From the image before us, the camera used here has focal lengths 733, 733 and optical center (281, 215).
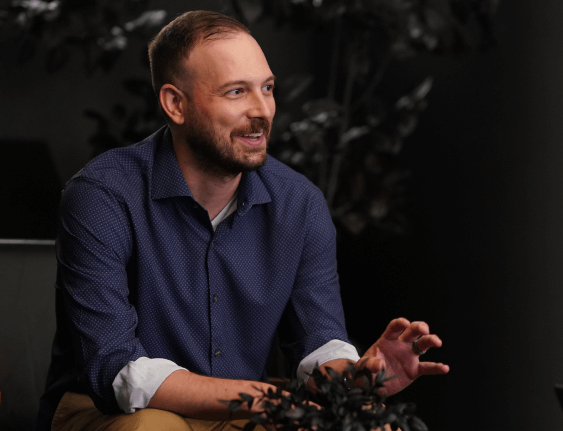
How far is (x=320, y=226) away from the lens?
178 centimetres

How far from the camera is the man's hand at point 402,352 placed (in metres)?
1.42

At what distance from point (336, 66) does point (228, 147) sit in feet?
4.57

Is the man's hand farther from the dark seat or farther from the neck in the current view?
the dark seat

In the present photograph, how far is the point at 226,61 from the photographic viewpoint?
62.5 inches

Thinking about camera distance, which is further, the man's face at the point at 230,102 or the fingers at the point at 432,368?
the man's face at the point at 230,102

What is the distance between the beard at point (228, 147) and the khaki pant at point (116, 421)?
556 mm

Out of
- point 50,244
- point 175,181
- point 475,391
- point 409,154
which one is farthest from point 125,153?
point 475,391

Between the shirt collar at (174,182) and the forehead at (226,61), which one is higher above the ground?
the forehead at (226,61)

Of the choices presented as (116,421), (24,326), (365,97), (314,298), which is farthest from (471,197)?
(116,421)

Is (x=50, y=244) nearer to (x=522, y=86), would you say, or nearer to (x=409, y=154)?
(x=409, y=154)

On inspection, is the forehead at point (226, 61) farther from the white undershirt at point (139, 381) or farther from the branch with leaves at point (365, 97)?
the branch with leaves at point (365, 97)

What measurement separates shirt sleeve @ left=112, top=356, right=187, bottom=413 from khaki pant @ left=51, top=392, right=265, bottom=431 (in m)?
0.02

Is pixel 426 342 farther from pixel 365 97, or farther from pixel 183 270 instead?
pixel 365 97

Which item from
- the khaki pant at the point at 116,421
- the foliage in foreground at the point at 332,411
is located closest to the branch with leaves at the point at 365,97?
the khaki pant at the point at 116,421
